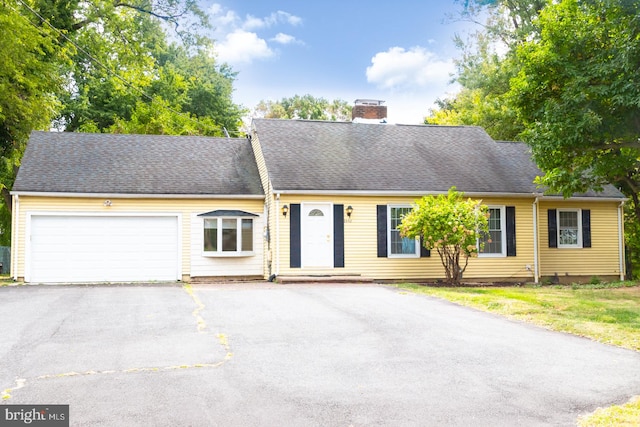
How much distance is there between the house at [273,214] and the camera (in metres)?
16.4

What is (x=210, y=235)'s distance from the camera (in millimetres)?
17141

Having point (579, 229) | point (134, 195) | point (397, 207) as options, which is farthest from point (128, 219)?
point (579, 229)

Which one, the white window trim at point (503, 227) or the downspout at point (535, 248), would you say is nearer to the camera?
the white window trim at point (503, 227)

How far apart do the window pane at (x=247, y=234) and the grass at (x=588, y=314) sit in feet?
17.1

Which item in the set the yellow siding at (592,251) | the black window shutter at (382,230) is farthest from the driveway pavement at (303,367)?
the yellow siding at (592,251)

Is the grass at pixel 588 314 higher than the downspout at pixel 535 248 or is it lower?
lower

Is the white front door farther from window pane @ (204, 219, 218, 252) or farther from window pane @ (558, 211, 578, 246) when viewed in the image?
window pane @ (558, 211, 578, 246)

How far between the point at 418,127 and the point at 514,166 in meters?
3.73

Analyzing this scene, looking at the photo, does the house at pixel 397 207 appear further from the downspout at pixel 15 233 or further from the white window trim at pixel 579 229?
the downspout at pixel 15 233

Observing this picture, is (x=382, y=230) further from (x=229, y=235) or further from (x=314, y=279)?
(x=229, y=235)

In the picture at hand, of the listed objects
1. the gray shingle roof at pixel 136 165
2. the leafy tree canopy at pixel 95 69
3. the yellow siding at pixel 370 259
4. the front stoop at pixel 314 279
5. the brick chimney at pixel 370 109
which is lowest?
the front stoop at pixel 314 279

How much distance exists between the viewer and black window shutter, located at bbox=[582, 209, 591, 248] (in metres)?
18.6

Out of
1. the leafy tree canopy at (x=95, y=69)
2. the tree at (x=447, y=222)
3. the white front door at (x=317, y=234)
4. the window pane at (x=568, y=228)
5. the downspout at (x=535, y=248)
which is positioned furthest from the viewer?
the leafy tree canopy at (x=95, y=69)

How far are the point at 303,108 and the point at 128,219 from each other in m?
33.8
